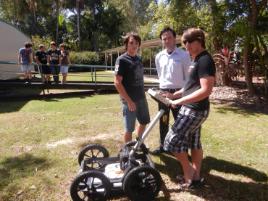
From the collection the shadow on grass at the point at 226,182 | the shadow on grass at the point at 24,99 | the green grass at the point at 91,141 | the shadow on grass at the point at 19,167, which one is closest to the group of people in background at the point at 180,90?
the shadow on grass at the point at 226,182

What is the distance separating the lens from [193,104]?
3.81 m

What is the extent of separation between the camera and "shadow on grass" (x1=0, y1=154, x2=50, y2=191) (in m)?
4.79

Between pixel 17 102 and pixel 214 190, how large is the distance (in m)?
8.59

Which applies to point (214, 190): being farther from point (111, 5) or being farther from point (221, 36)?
point (111, 5)

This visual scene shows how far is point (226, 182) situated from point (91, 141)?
9.51 feet

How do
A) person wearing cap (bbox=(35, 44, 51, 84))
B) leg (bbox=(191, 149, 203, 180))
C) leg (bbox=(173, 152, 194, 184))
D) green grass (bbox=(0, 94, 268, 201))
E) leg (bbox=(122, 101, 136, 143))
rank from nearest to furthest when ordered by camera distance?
leg (bbox=(173, 152, 194, 184)) → leg (bbox=(191, 149, 203, 180)) → green grass (bbox=(0, 94, 268, 201)) → leg (bbox=(122, 101, 136, 143)) → person wearing cap (bbox=(35, 44, 51, 84))

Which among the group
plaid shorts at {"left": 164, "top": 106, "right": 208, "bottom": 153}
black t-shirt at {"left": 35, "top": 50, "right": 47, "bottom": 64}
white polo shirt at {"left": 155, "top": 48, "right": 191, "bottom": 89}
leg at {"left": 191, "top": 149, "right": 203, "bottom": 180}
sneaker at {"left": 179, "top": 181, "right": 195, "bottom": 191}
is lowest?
sneaker at {"left": 179, "top": 181, "right": 195, "bottom": 191}

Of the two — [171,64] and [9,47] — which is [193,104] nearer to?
[171,64]

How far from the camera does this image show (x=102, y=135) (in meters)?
6.92

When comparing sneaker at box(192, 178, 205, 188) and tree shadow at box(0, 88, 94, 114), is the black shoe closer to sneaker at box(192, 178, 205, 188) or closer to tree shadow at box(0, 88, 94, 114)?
sneaker at box(192, 178, 205, 188)

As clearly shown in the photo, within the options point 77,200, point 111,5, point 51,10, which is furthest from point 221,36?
point 51,10

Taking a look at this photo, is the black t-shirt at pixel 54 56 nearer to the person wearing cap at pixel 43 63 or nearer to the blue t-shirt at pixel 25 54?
the person wearing cap at pixel 43 63

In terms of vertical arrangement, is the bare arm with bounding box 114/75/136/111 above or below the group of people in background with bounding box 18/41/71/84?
below

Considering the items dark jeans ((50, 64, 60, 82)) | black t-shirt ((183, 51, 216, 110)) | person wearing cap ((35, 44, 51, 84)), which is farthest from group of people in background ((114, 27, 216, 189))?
dark jeans ((50, 64, 60, 82))
